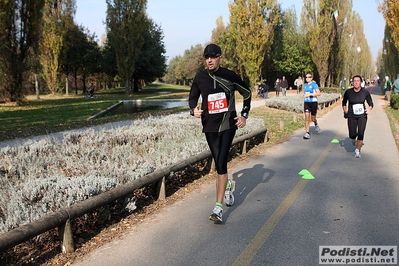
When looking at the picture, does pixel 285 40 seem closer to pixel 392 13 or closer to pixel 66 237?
pixel 392 13

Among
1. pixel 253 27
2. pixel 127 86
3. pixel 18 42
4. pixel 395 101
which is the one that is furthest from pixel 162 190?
pixel 127 86

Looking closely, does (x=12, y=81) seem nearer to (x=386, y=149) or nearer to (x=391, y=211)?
(x=386, y=149)

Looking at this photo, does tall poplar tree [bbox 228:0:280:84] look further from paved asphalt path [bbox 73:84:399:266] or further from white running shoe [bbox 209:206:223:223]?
white running shoe [bbox 209:206:223:223]

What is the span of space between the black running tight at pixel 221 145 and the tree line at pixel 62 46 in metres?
22.2

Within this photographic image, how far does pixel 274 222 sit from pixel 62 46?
45.7m

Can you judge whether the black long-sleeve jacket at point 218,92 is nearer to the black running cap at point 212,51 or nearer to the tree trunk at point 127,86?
the black running cap at point 212,51

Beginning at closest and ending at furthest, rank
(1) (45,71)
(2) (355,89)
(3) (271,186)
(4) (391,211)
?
1. (4) (391,211)
2. (3) (271,186)
3. (2) (355,89)
4. (1) (45,71)

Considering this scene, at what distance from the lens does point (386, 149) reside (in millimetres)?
9719

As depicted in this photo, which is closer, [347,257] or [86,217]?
[347,257]

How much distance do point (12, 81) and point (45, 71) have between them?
56.9ft

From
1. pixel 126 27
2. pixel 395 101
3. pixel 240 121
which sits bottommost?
pixel 395 101

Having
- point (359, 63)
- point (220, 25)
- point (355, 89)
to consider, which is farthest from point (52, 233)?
point (359, 63)

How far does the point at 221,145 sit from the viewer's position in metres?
4.77

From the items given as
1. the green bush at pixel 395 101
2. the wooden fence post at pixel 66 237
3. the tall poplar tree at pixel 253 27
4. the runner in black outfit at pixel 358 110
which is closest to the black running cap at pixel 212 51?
the wooden fence post at pixel 66 237
